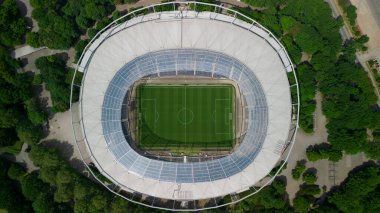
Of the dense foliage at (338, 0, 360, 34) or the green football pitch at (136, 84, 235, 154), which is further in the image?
the green football pitch at (136, 84, 235, 154)

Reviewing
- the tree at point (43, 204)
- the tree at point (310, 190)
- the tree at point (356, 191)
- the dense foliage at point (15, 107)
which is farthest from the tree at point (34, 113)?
the tree at point (356, 191)

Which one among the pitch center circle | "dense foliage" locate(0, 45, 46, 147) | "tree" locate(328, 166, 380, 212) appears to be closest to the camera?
"tree" locate(328, 166, 380, 212)

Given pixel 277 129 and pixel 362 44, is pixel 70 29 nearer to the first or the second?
pixel 277 129

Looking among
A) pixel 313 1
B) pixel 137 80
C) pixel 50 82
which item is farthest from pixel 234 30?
pixel 50 82

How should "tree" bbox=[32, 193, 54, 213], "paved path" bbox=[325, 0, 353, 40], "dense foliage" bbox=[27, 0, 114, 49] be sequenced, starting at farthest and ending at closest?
"paved path" bbox=[325, 0, 353, 40], "dense foliage" bbox=[27, 0, 114, 49], "tree" bbox=[32, 193, 54, 213]

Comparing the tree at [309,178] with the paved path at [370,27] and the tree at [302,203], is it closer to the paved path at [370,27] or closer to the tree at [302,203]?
the tree at [302,203]

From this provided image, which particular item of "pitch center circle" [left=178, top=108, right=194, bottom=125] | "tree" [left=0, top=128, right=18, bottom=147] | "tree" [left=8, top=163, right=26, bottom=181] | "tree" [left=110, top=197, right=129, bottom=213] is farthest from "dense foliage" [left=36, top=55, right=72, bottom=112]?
"pitch center circle" [left=178, top=108, right=194, bottom=125]

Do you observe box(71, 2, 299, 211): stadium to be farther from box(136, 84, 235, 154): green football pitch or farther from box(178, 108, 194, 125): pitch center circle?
box(178, 108, 194, 125): pitch center circle

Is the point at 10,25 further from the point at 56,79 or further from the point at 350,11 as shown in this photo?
the point at 350,11

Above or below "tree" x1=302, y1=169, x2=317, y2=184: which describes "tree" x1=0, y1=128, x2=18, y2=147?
above
